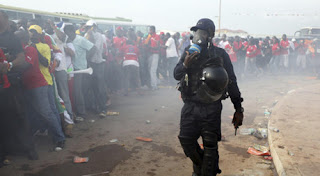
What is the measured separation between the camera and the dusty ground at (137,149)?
4137 millimetres

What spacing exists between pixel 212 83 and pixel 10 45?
2879 millimetres

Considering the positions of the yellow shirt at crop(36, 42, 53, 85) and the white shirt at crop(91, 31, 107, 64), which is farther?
the white shirt at crop(91, 31, 107, 64)

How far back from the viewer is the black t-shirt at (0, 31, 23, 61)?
4207mm

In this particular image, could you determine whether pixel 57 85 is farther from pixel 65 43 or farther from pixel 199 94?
pixel 199 94

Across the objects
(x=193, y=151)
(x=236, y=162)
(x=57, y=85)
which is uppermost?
(x=57, y=85)

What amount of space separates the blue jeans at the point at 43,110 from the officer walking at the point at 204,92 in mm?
2373

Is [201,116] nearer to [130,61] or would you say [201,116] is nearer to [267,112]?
→ [267,112]

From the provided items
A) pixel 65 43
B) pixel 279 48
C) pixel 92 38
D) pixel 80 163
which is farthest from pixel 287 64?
pixel 80 163

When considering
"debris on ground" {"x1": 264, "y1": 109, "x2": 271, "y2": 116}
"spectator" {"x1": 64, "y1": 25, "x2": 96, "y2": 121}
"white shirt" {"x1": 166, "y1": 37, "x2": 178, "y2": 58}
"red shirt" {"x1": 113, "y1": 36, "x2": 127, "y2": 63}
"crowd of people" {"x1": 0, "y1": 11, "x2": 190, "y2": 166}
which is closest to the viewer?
"crowd of people" {"x1": 0, "y1": 11, "x2": 190, "y2": 166}

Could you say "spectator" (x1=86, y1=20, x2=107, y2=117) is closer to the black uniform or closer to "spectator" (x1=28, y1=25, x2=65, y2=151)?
"spectator" (x1=28, y1=25, x2=65, y2=151)

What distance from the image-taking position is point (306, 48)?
16562 millimetres

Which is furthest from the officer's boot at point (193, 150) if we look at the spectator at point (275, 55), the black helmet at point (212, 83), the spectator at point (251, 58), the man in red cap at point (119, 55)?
the spectator at point (275, 55)

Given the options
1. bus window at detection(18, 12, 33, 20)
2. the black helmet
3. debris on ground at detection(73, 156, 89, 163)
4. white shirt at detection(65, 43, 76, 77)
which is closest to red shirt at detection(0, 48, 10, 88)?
debris on ground at detection(73, 156, 89, 163)

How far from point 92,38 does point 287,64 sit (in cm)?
1181
